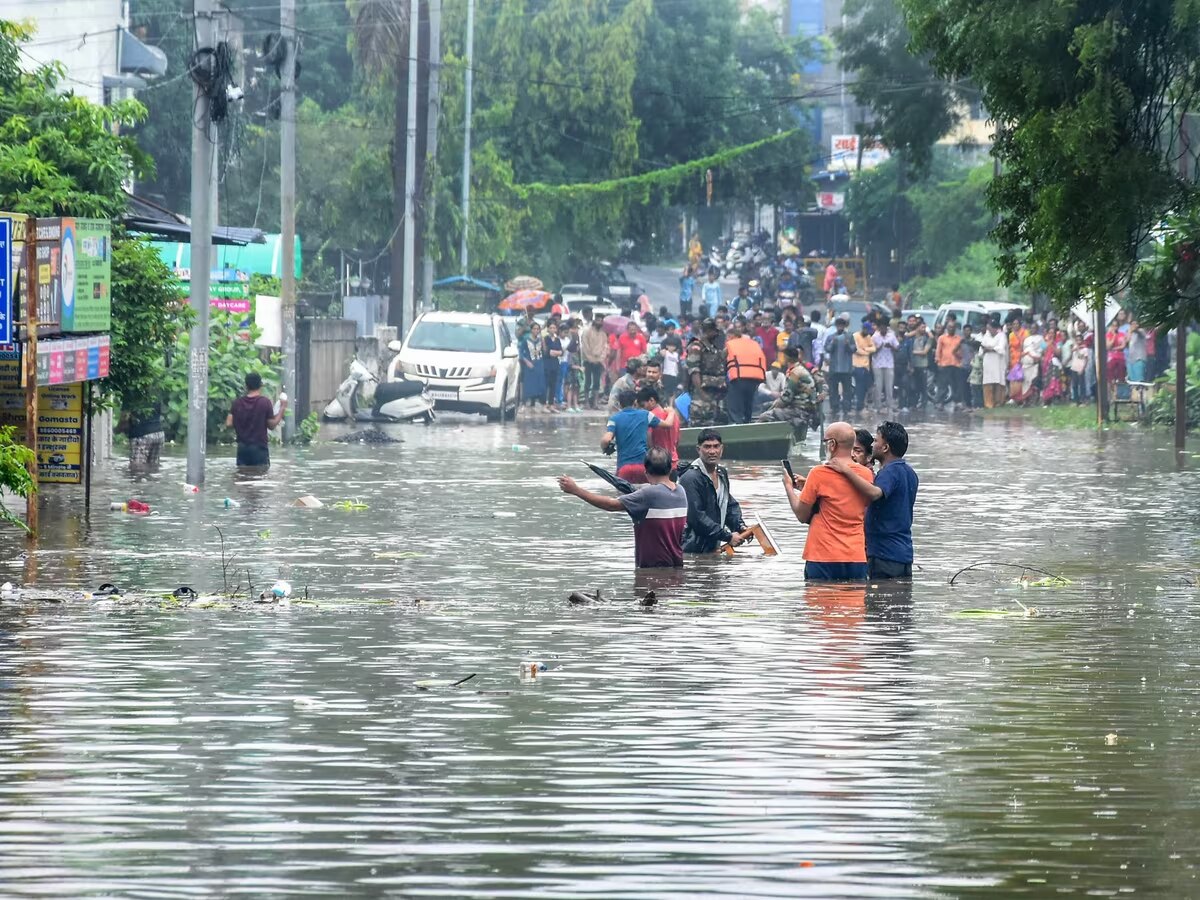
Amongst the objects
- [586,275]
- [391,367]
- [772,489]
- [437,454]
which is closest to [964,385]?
[391,367]

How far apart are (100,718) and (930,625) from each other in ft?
18.5

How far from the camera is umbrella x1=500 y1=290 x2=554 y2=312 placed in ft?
199

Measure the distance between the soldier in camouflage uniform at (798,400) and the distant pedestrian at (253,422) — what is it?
6.82 meters

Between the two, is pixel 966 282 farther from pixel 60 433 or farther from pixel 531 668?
pixel 531 668

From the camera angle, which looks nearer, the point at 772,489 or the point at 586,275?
the point at 772,489

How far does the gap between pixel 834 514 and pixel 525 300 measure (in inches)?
1787

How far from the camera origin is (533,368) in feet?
153

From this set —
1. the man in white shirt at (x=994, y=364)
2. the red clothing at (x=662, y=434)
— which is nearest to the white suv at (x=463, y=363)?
the man in white shirt at (x=994, y=364)

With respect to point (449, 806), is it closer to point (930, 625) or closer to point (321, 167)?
point (930, 625)

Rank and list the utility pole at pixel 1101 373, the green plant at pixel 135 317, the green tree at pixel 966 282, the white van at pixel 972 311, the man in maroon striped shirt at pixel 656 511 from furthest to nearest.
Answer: the green tree at pixel 966 282 < the white van at pixel 972 311 < the utility pole at pixel 1101 373 < the green plant at pixel 135 317 < the man in maroon striped shirt at pixel 656 511

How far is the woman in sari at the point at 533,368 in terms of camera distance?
45.9 m

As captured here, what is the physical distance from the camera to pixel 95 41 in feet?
136

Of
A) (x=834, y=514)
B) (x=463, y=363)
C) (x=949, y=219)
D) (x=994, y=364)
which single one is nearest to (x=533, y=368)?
(x=463, y=363)

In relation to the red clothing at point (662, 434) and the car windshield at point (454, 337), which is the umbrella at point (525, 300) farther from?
the red clothing at point (662, 434)
